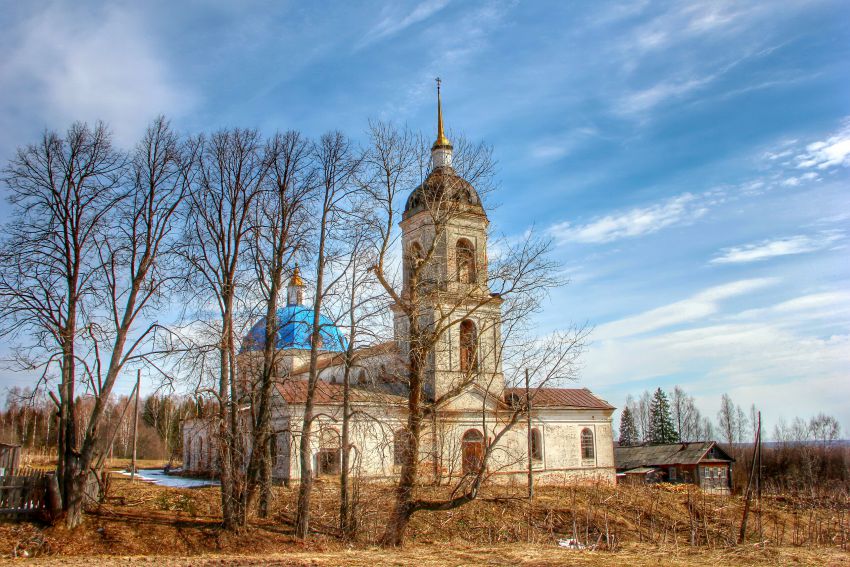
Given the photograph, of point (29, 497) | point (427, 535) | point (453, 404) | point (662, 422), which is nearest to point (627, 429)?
point (662, 422)

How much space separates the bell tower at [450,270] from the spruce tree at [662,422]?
153 feet

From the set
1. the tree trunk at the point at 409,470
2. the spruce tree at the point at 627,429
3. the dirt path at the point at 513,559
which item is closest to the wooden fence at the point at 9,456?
the dirt path at the point at 513,559

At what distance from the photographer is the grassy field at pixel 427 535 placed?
11.1 meters

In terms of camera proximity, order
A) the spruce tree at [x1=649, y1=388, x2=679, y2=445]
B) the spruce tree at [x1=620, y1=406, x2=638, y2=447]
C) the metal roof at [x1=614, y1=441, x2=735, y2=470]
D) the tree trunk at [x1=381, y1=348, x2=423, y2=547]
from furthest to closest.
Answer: the spruce tree at [x1=620, y1=406, x2=638, y2=447], the spruce tree at [x1=649, y1=388, x2=679, y2=445], the metal roof at [x1=614, y1=441, x2=735, y2=470], the tree trunk at [x1=381, y1=348, x2=423, y2=547]

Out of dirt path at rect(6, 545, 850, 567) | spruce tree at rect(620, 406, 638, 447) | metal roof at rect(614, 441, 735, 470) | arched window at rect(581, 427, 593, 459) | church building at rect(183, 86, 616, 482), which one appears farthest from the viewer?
spruce tree at rect(620, 406, 638, 447)

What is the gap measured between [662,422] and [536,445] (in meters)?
45.4

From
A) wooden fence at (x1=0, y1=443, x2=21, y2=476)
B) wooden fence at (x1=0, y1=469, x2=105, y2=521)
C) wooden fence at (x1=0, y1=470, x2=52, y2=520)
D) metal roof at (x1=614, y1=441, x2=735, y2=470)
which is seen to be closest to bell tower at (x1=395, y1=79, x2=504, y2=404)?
wooden fence at (x1=0, y1=469, x2=105, y2=521)

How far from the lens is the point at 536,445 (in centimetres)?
3105

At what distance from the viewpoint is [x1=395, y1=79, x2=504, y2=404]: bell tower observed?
1788 cm

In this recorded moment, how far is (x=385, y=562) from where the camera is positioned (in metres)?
10.6

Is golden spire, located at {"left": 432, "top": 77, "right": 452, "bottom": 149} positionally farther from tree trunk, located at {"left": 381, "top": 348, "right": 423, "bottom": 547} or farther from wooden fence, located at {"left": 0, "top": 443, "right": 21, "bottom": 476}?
wooden fence, located at {"left": 0, "top": 443, "right": 21, "bottom": 476}

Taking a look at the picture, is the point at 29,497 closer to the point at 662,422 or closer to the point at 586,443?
the point at 586,443

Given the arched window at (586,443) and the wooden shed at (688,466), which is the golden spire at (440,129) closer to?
the arched window at (586,443)

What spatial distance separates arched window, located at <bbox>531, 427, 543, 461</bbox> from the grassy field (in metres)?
1.99
